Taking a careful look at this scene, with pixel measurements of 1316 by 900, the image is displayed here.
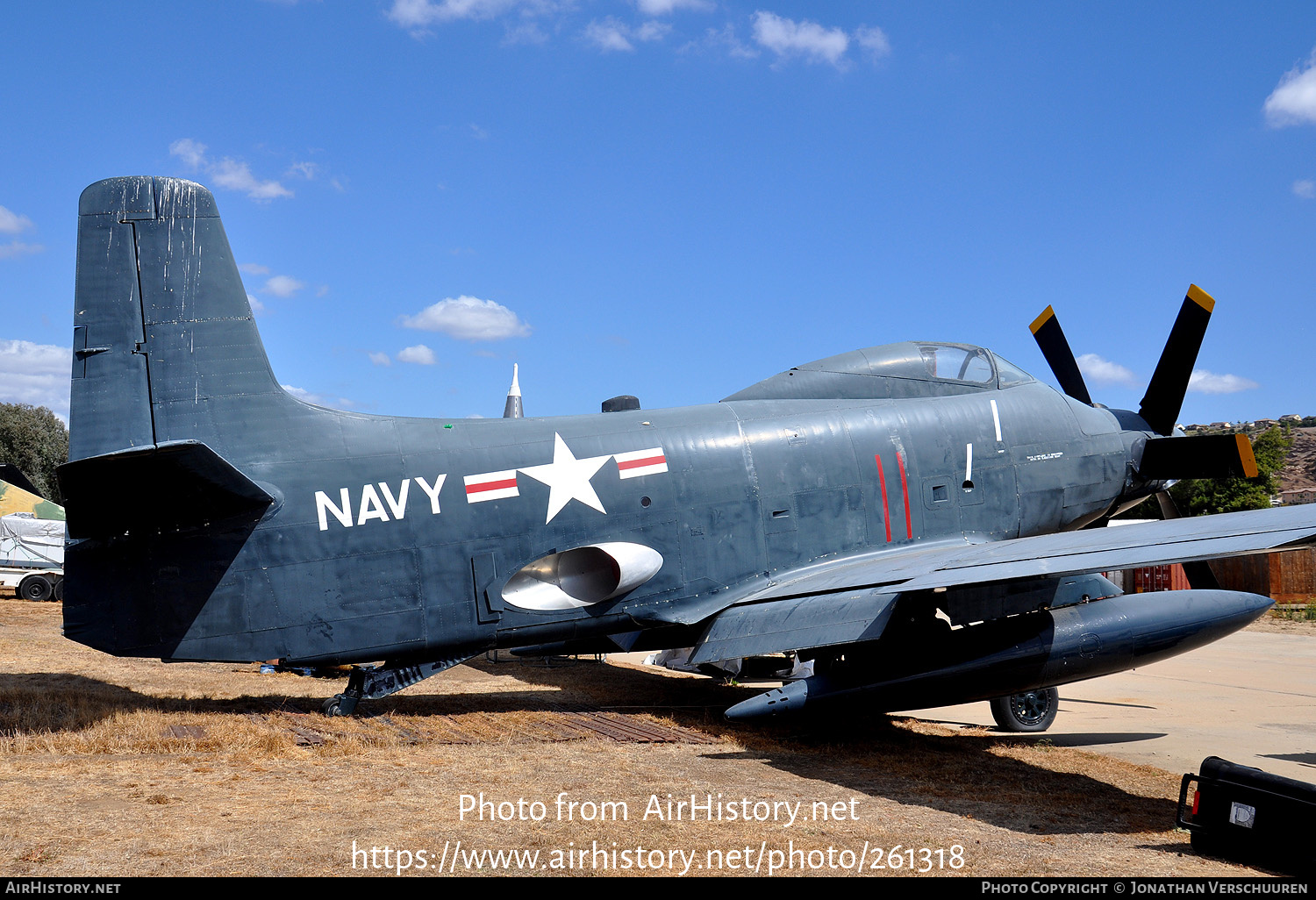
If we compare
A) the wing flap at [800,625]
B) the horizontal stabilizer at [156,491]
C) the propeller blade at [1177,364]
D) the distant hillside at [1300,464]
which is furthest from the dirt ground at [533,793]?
the distant hillside at [1300,464]

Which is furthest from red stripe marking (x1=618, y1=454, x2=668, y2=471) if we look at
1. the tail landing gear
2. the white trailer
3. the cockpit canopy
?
the white trailer

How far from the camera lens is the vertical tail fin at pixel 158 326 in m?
8.51

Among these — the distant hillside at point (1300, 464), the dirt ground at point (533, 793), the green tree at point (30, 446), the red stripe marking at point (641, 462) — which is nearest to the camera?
the dirt ground at point (533, 793)

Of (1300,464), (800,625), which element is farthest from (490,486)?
(1300,464)

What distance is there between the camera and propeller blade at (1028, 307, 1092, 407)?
1357 cm

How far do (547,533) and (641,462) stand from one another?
1.38 m

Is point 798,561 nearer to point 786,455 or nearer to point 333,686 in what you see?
point 786,455

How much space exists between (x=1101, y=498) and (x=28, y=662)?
1658 cm

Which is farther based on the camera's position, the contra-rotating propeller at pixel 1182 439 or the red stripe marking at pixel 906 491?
the contra-rotating propeller at pixel 1182 439

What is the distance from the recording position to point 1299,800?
5.16 metres

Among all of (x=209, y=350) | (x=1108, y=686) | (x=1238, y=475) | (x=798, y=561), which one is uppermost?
(x=209, y=350)

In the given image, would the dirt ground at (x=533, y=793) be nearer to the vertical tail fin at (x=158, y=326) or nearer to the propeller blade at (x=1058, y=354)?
the vertical tail fin at (x=158, y=326)

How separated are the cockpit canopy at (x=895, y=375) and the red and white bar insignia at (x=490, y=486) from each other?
346cm
